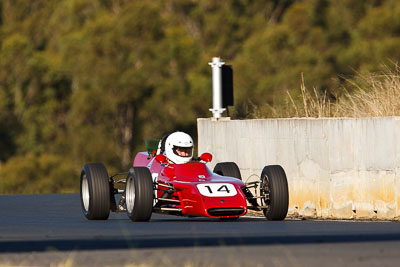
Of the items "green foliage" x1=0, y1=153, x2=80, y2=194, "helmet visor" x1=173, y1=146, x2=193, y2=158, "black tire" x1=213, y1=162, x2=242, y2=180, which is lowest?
"black tire" x1=213, y1=162, x2=242, y2=180

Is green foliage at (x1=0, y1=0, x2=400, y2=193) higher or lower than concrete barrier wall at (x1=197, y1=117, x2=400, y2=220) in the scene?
higher

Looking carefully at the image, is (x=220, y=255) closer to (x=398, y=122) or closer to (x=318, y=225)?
(x=318, y=225)

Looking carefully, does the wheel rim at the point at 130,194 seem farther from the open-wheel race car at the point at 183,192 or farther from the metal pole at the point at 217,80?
the metal pole at the point at 217,80

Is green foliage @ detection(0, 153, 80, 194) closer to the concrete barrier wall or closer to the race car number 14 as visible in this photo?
the concrete barrier wall

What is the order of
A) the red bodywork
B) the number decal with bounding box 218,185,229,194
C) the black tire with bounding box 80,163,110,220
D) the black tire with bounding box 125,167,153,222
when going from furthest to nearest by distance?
the black tire with bounding box 80,163,110,220
the black tire with bounding box 125,167,153,222
the number decal with bounding box 218,185,229,194
the red bodywork

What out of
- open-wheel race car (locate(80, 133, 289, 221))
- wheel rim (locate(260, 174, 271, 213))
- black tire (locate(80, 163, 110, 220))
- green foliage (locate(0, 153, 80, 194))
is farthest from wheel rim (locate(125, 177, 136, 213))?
green foliage (locate(0, 153, 80, 194))

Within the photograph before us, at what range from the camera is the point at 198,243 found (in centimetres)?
1208

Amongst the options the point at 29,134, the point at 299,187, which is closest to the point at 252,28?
the point at 29,134

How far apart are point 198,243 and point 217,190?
3651mm

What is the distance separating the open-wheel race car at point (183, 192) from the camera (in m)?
15.6

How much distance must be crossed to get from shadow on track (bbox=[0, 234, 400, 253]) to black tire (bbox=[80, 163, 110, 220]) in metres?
4.14

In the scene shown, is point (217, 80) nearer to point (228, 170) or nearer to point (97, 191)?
point (228, 170)

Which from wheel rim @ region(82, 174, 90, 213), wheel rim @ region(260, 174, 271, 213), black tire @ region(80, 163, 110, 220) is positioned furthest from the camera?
wheel rim @ region(82, 174, 90, 213)

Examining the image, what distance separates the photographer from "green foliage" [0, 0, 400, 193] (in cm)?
5400
